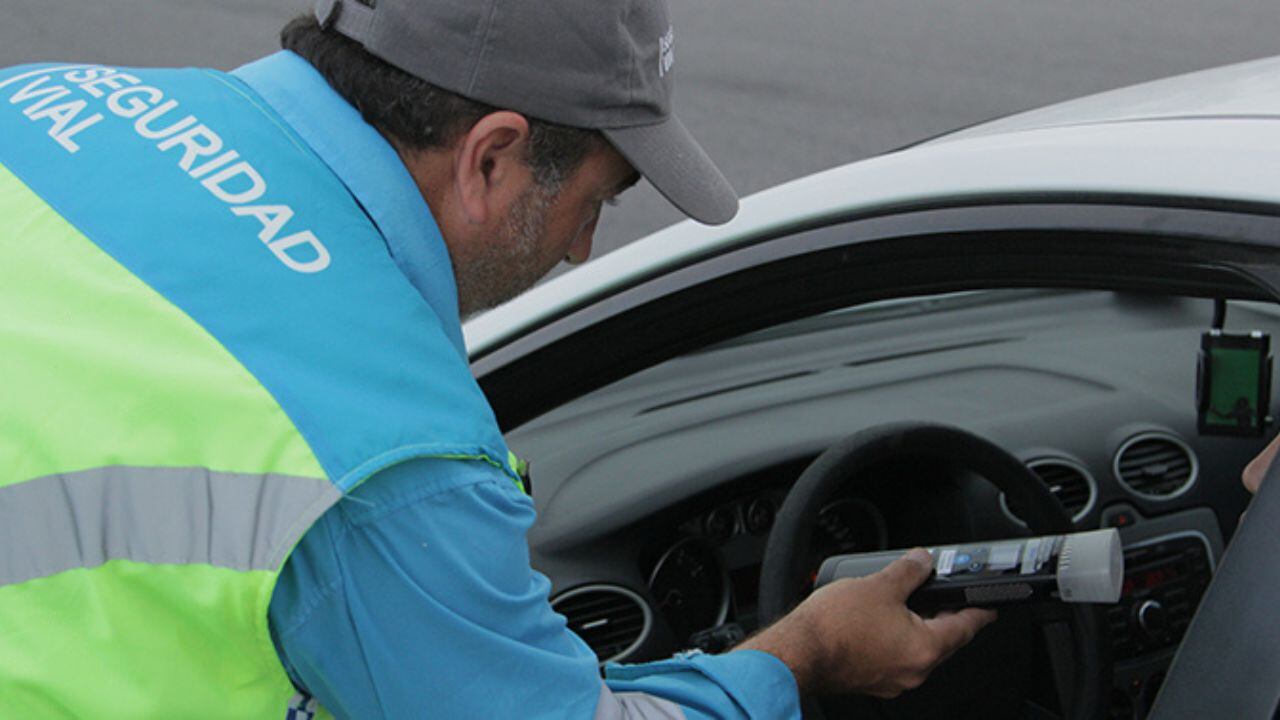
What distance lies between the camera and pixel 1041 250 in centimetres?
181

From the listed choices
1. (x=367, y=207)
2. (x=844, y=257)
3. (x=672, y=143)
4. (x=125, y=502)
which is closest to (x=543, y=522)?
A: (x=844, y=257)

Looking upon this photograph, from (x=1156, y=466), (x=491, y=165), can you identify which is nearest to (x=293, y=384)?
(x=491, y=165)

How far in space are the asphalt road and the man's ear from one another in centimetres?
432

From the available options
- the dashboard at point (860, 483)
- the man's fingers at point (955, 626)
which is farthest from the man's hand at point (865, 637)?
the dashboard at point (860, 483)

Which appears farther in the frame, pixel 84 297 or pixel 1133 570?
pixel 1133 570

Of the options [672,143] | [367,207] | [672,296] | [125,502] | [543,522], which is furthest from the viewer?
[543,522]

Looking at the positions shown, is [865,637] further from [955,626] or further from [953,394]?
[953,394]

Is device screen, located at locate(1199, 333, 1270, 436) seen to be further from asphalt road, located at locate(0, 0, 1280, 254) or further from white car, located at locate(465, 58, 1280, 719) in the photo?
asphalt road, located at locate(0, 0, 1280, 254)

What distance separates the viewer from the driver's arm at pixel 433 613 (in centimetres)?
131

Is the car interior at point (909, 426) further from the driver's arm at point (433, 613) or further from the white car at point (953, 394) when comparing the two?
the driver's arm at point (433, 613)

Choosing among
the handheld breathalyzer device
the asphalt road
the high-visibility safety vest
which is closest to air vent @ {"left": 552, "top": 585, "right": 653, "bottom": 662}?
the handheld breathalyzer device

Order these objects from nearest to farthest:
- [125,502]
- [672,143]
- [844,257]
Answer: [125,502], [672,143], [844,257]

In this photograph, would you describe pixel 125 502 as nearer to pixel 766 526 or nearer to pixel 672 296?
pixel 672 296

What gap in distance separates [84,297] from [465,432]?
35 centimetres
